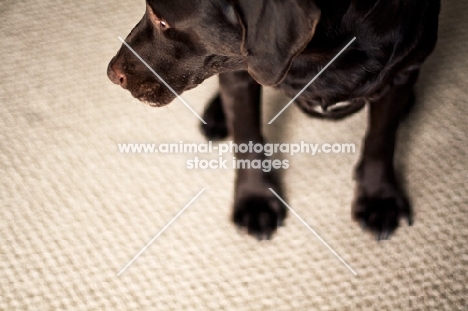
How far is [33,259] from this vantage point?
105cm

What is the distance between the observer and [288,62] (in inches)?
28.6

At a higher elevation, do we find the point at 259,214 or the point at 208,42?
the point at 208,42

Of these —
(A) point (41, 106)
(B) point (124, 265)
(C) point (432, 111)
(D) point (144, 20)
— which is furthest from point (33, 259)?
(C) point (432, 111)

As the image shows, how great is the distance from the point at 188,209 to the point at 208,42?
414 millimetres

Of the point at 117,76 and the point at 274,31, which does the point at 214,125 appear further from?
the point at 274,31

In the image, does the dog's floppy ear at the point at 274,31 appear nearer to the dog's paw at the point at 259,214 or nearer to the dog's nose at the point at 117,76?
the dog's nose at the point at 117,76

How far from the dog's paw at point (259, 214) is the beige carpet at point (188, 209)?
2 centimetres

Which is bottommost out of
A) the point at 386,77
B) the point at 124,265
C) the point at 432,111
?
the point at 124,265

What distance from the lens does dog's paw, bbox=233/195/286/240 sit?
3.45ft

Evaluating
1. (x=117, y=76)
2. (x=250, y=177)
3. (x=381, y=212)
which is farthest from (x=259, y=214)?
(x=117, y=76)

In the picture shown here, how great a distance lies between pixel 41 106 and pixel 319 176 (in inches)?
25.7

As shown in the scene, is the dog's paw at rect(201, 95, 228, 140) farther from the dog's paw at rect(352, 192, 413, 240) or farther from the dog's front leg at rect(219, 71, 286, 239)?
the dog's paw at rect(352, 192, 413, 240)

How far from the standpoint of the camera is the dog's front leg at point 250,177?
1.01 meters

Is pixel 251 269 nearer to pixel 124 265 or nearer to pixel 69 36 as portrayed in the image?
pixel 124 265
